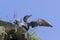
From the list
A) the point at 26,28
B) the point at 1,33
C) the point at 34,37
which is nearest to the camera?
the point at 1,33

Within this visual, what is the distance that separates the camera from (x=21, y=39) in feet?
28.0

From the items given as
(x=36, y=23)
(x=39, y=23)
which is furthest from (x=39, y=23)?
(x=36, y=23)

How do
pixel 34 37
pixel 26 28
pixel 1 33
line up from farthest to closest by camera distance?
pixel 34 37 < pixel 26 28 < pixel 1 33

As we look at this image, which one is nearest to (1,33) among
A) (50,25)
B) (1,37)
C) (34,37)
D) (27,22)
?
(1,37)

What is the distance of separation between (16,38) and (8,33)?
308 mm

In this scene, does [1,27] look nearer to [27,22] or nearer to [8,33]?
[8,33]

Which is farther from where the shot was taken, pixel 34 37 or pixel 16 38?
pixel 34 37

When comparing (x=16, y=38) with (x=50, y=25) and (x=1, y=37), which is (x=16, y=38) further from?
(x=50, y=25)

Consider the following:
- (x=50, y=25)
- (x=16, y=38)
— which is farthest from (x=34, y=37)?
(x=16, y=38)

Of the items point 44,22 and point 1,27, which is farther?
point 44,22

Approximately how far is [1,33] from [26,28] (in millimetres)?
1061

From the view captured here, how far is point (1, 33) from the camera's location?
26.8 ft

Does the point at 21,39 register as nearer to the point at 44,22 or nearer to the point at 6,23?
the point at 6,23

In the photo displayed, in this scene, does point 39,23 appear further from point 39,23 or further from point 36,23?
point 36,23
